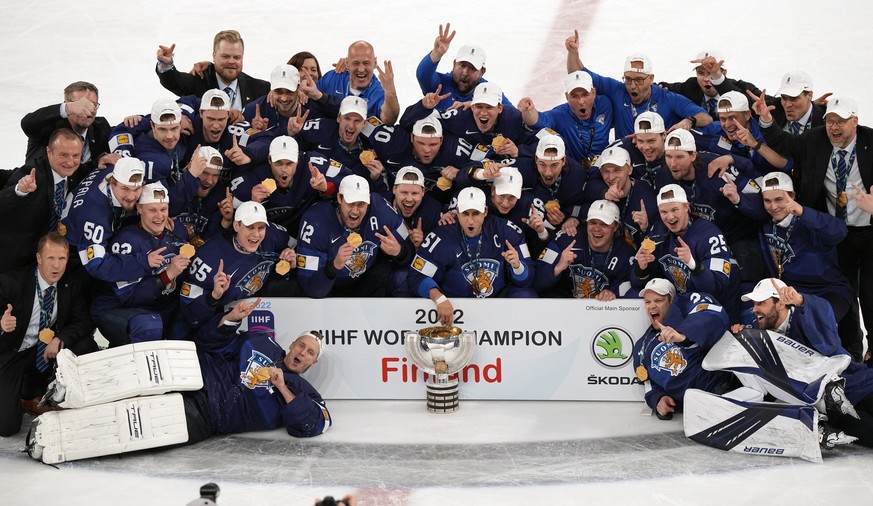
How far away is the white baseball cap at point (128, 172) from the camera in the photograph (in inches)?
256

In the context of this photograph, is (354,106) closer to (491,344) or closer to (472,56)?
(472,56)

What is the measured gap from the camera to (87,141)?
735 centimetres

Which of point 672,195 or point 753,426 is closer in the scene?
point 753,426

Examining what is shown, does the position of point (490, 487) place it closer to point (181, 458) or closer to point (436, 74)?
point (181, 458)

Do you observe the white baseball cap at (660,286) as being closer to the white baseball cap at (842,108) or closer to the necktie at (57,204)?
the white baseball cap at (842,108)

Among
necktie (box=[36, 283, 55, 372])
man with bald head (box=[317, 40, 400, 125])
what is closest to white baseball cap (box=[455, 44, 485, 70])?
man with bald head (box=[317, 40, 400, 125])

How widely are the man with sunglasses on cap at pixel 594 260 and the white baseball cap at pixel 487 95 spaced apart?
1.14 meters

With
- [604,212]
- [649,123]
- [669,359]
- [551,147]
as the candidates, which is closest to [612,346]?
[669,359]

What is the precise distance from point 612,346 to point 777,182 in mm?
1536

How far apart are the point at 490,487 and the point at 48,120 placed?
13.7 feet

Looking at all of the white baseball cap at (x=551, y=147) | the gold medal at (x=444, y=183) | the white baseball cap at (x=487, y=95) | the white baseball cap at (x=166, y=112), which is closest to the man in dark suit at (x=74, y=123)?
the white baseball cap at (x=166, y=112)

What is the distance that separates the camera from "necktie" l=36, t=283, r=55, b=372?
253 inches

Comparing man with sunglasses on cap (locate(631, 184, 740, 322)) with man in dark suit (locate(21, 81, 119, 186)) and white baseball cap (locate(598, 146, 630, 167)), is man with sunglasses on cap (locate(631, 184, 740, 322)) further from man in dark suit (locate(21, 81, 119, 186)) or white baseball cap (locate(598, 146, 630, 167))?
man in dark suit (locate(21, 81, 119, 186))

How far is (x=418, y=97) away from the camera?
418 inches
